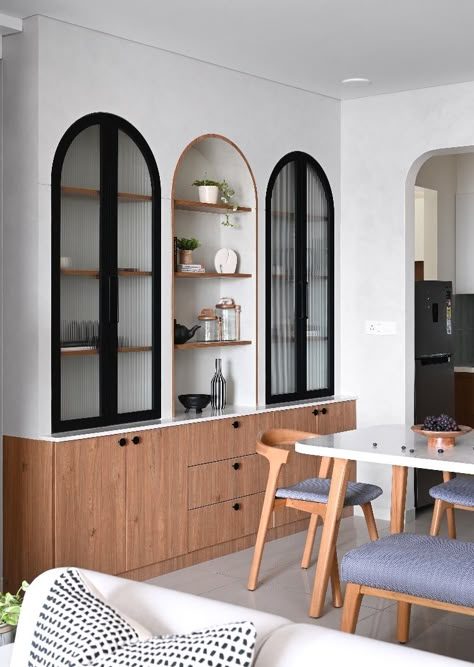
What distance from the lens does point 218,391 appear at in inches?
211

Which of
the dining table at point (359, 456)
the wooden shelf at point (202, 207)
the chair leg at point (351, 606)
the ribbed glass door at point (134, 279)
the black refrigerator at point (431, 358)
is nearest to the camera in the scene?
the chair leg at point (351, 606)

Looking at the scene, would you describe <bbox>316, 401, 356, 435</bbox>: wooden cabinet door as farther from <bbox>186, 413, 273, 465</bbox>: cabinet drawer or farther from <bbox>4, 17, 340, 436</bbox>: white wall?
<bbox>4, 17, 340, 436</bbox>: white wall

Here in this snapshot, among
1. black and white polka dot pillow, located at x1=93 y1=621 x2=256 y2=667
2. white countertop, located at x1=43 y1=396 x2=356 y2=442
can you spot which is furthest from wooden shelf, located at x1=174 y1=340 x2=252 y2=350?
black and white polka dot pillow, located at x1=93 y1=621 x2=256 y2=667

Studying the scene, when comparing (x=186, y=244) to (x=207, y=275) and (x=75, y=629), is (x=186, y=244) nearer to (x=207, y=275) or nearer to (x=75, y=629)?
(x=207, y=275)

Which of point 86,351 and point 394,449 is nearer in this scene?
point 394,449

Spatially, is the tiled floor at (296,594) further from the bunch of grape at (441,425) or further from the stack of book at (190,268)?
the stack of book at (190,268)

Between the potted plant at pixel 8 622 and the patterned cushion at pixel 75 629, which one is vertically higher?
the patterned cushion at pixel 75 629

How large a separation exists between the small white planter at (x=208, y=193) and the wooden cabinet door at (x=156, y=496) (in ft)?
4.57

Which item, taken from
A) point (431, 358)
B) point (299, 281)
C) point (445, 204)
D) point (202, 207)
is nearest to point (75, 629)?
point (202, 207)

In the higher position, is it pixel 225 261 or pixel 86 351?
pixel 225 261

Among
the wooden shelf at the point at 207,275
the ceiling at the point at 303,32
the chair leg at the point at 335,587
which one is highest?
the ceiling at the point at 303,32

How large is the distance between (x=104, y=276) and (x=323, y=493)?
150cm

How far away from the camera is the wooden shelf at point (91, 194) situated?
14.4 ft

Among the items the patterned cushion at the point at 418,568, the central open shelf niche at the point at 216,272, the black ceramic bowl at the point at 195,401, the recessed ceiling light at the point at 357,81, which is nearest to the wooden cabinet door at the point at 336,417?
the central open shelf niche at the point at 216,272
